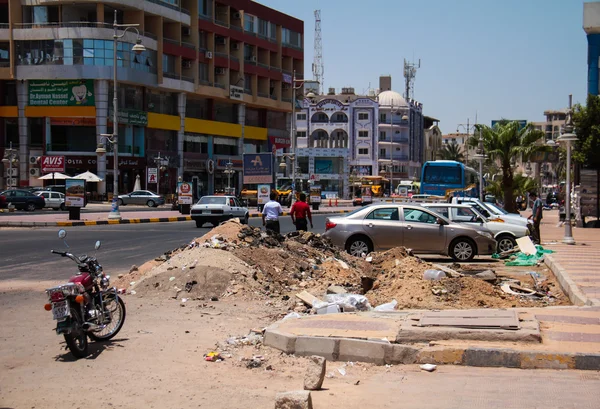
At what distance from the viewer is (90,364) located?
26.4 ft

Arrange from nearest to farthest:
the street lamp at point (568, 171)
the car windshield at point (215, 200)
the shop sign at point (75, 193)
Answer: the street lamp at point (568, 171) → the car windshield at point (215, 200) → the shop sign at point (75, 193)

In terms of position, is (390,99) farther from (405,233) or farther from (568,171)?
(405,233)

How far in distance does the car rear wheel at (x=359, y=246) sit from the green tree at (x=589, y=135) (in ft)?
67.6

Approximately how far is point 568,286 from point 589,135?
25550 mm

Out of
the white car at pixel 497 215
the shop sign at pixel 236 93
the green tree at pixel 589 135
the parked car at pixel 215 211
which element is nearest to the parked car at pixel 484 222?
the white car at pixel 497 215

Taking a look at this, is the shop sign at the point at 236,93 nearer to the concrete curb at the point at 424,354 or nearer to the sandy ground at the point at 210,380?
the sandy ground at the point at 210,380

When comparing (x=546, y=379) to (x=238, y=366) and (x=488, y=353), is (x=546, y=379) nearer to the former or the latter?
(x=488, y=353)

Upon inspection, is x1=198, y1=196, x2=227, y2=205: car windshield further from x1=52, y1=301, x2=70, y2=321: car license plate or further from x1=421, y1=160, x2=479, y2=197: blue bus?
x1=52, y1=301, x2=70, y2=321: car license plate

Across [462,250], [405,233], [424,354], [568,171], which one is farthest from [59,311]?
[568,171]

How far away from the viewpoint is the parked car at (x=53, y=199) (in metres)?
51.0

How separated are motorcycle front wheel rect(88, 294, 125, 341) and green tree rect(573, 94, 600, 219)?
31.0 meters

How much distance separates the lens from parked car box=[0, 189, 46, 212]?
159ft

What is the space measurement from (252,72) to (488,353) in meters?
72.8

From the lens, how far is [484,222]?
22172mm
